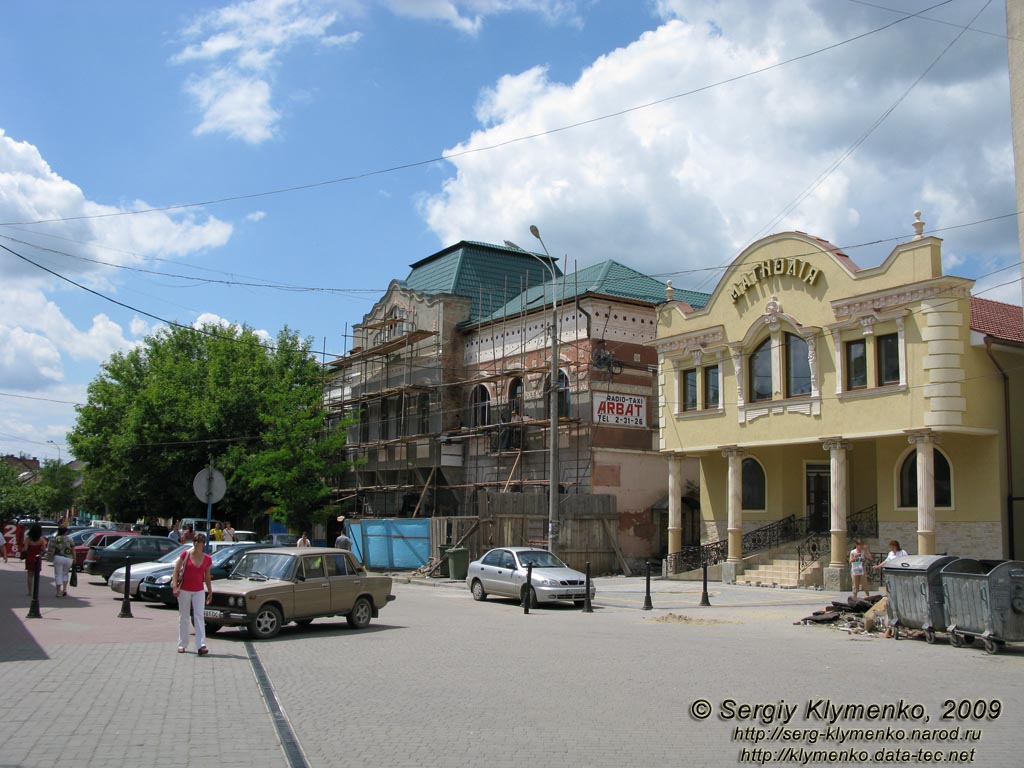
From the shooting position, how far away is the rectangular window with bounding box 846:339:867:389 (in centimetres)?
2620

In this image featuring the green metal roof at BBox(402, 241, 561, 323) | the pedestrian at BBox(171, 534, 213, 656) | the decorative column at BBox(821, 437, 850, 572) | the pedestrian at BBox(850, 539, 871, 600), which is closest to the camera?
the pedestrian at BBox(171, 534, 213, 656)

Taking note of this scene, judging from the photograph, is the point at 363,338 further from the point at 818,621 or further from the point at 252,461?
the point at 818,621

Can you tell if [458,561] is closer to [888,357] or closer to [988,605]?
[888,357]

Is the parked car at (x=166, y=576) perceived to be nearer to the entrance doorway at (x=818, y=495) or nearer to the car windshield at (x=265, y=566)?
the car windshield at (x=265, y=566)

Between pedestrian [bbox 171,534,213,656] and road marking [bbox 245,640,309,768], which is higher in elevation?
pedestrian [bbox 171,534,213,656]

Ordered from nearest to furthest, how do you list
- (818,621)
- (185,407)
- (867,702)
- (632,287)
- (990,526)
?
(867,702) < (818,621) < (990,526) < (632,287) < (185,407)

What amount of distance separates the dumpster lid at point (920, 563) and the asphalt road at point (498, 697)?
4.14 ft

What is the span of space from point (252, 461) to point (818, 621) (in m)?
27.8

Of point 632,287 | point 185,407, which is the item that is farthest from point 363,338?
point 632,287

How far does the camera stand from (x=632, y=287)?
3766 cm

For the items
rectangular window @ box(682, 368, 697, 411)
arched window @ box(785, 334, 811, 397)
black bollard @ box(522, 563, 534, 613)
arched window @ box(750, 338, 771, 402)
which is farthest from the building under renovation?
black bollard @ box(522, 563, 534, 613)

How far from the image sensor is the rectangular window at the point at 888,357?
2536cm

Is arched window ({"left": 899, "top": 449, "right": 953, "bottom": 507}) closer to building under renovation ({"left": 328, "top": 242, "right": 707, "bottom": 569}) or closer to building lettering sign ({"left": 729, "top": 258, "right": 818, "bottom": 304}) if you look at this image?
building lettering sign ({"left": 729, "top": 258, "right": 818, "bottom": 304})

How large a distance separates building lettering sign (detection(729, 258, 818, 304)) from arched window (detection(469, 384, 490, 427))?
43.4 ft
